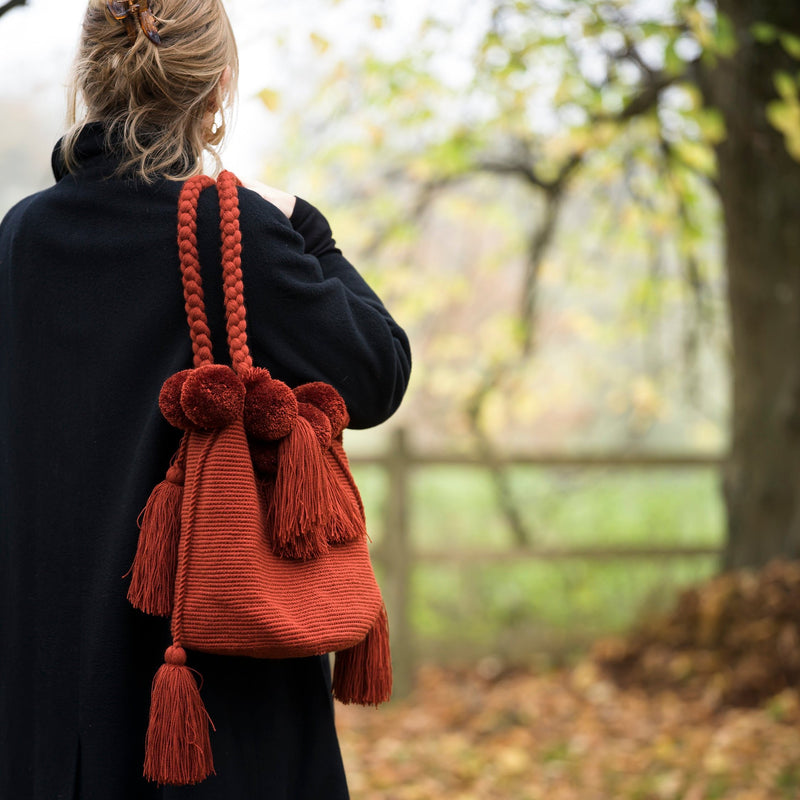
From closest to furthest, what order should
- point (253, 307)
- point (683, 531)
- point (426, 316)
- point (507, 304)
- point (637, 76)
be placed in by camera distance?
point (253, 307) → point (637, 76) → point (683, 531) → point (426, 316) → point (507, 304)

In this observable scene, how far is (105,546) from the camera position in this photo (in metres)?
1.56

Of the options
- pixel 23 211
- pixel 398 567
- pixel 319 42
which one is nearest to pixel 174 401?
pixel 23 211

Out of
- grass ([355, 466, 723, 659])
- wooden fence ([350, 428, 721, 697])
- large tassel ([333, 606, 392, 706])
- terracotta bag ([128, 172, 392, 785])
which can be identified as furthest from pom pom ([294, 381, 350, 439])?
grass ([355, 466, 723, 659])

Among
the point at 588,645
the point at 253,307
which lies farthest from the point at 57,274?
the point at 588,645

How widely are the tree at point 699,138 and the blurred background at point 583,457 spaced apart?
0.02 m

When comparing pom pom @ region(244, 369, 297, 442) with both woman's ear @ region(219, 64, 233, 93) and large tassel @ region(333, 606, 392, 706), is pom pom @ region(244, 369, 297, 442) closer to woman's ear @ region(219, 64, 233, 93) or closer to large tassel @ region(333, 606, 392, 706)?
large tassel @ region(333, 606, 392, 706)

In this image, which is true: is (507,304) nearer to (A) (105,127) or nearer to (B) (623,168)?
(B) (623,168)

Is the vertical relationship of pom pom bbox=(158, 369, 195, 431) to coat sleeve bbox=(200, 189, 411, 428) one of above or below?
below

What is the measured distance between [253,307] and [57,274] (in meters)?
0.35

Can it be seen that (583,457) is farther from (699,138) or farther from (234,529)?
(234,529)

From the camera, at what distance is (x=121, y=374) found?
1.57 m

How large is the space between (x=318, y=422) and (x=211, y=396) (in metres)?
0.18

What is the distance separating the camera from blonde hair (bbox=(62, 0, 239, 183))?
1530 millimetres

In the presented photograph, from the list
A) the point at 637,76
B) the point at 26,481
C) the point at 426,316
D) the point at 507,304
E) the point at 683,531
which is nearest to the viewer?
the point at 26,481
